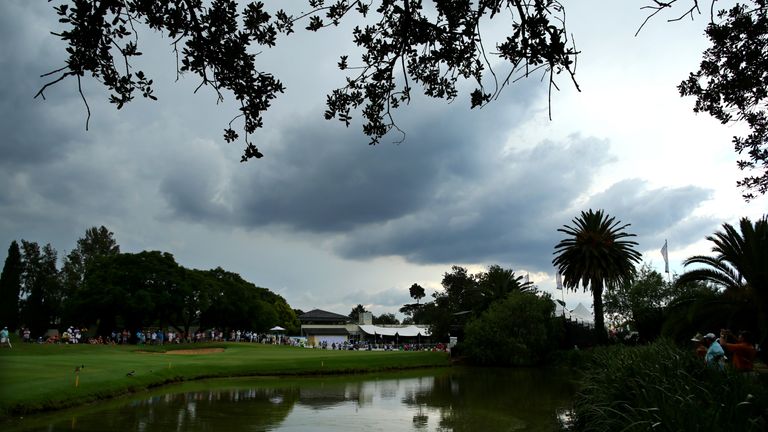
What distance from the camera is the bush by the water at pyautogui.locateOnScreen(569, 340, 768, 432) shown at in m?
6.02

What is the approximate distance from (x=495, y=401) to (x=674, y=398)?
17.4 meters

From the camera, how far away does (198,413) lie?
1934 cm

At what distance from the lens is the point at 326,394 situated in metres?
26.5

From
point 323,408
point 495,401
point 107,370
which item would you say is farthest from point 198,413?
point 495,401

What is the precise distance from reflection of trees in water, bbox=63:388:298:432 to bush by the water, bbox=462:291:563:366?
2804 cm

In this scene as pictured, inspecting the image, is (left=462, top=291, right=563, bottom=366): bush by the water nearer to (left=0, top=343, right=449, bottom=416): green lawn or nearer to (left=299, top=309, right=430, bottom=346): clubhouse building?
(left=0, top=343, right=449, bottom=416): green lawn

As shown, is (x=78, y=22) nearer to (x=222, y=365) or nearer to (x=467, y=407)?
(x=467, y=407)

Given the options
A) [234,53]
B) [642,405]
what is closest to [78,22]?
[234,53]

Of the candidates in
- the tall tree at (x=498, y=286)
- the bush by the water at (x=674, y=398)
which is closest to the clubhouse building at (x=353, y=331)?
the tall tree at (x=498, y=286)

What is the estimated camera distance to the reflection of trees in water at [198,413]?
54.6ft

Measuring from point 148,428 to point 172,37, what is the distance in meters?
13.7

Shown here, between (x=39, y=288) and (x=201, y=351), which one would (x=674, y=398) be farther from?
(x=39, y=288)

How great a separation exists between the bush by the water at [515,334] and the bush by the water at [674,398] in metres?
34.8

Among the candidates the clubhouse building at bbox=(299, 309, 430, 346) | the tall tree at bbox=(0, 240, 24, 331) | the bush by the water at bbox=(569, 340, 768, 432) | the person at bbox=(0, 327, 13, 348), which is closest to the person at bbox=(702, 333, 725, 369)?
the bush by the water at bbox=(569, 340, 768, 432)
